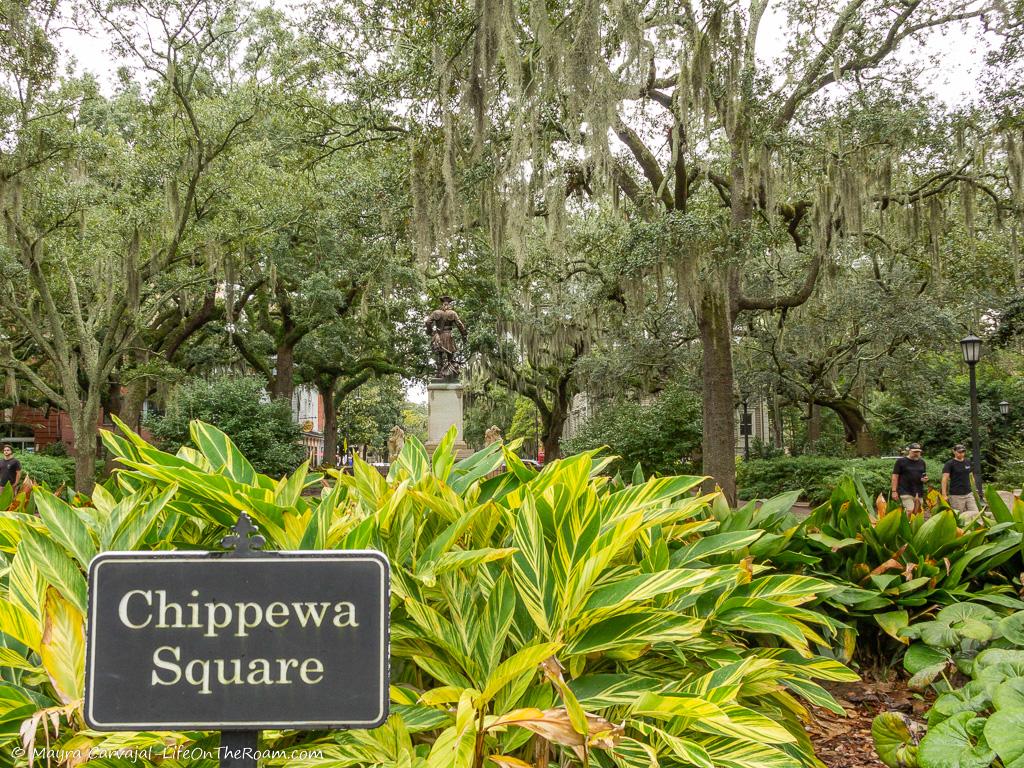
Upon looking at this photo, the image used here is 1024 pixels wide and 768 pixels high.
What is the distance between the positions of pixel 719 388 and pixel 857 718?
9012mm

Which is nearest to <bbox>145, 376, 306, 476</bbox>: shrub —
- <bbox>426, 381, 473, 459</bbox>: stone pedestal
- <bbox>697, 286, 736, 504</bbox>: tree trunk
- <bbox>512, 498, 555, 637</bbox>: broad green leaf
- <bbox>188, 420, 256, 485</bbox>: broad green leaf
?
<bbox>426, 381, 473, 459</bbox>: stone pedestal

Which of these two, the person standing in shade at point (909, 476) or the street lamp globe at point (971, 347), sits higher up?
the street lamp globe at point (971, 347)

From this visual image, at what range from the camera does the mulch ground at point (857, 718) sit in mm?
2982

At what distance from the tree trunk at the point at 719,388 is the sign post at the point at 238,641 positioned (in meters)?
11.0

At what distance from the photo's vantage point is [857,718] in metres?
3.29

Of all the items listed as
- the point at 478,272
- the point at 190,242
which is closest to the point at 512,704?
the point at 190,242

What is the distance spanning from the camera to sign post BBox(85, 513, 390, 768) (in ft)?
4.49

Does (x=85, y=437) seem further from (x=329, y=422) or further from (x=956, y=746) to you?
(x=956, y=746)

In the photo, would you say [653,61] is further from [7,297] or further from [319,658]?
[7,297]

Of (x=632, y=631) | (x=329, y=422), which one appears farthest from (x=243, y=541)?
(x=329, y=422)

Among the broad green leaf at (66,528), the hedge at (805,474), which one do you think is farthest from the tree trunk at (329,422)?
the broad green leaf at (66,528)

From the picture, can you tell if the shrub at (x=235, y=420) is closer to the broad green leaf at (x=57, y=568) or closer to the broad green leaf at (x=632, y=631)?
the broad green leaf at (x=57, y=568)

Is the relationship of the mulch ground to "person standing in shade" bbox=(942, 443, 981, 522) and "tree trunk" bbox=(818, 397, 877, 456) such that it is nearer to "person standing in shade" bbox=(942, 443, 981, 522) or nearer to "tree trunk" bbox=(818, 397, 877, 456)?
"person standing in shade" bbox=(942, 443, 981, 522)

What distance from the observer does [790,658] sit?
111 inches
